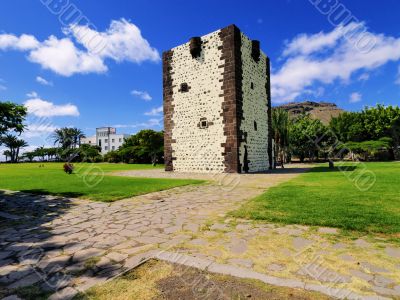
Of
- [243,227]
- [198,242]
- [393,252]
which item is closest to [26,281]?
[198,242]

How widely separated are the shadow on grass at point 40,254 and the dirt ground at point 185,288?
33cm

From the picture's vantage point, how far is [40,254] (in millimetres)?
3570

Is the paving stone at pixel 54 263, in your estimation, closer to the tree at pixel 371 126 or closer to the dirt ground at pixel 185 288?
the dirt ground at pixel 185 288

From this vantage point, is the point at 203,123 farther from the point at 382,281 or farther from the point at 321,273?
the point at 382,281

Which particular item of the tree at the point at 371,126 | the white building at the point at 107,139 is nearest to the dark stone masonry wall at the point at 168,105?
the tree at the point at 371,126

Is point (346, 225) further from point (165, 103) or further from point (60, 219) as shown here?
point (165, 103)

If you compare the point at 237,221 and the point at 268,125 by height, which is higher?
the point at 268,125

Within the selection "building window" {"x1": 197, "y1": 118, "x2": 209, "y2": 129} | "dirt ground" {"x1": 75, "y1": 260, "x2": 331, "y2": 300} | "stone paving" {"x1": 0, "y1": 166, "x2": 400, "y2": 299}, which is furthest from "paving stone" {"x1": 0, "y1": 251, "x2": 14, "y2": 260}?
"building window" {"x1": 197, "y1": 118, "x2": 209, "y2": 129}

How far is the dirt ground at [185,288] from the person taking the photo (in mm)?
2420

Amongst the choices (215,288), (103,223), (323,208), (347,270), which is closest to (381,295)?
(347,270)

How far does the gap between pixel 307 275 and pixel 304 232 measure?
1.53m

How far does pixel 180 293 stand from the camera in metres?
2.49

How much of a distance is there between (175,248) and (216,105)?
14726 mm

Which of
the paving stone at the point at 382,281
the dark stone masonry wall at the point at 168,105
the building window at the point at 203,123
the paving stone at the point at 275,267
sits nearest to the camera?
the paving stone at the point at 382,281
